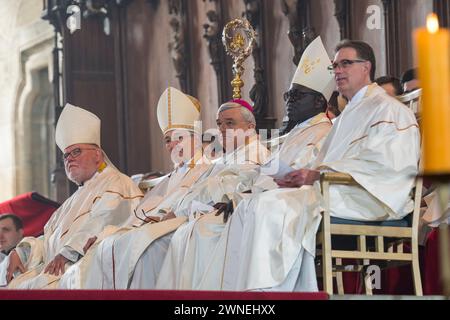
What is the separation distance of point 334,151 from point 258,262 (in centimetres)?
90

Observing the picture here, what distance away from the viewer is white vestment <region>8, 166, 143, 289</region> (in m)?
6.63

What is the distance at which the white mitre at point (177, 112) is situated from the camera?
7113 millimetres

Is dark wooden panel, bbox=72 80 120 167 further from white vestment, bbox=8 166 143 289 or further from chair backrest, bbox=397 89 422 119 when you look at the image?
chair backrest, bbox=397 89 422 119

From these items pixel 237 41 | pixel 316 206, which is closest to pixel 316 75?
pixel 316 206

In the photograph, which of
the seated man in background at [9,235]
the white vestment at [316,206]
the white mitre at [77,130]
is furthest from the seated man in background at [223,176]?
the seated man in background at [9,235]

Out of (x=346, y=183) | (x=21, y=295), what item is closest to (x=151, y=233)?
(x=346, y=183)

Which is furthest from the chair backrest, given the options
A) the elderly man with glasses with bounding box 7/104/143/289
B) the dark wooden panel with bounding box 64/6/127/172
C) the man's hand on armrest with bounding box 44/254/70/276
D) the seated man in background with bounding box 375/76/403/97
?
the dark wooden panel with bounding box 64/6/127/172

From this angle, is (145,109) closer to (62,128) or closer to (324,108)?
(62,128)

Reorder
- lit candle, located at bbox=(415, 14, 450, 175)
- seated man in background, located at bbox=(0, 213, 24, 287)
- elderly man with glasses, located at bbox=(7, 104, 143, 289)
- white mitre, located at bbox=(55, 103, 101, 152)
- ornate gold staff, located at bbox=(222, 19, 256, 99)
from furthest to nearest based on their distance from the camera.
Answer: seated man in background, located at bbox=(0, 213, 24, 287) < ornate gold staff, located at bbox=(222, 19, 256, 99) < white mitre, located at bbox=(55, 103, 101, 152) < elderly man with glasses, located at bbox=(7, 104, 143, 289) < lit candle, located at bbox=(415, 14, 450, 175)

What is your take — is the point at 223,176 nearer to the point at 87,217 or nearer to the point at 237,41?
the point at 87,217

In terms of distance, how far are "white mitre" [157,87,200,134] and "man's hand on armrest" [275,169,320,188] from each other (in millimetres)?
2400

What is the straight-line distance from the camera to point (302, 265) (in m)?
4.55

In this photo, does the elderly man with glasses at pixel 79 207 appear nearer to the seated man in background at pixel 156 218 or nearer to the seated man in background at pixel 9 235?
the seated man in background at pixel 156 218

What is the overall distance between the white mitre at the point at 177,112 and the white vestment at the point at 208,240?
1.50m
